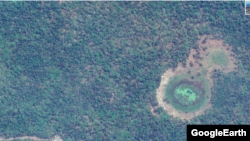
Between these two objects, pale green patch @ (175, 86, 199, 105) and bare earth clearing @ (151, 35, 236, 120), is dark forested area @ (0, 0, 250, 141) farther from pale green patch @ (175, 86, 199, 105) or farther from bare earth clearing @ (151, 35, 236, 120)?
pale green patch @ (175, 86, 199, 105)

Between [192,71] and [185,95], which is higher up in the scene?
[192,71]

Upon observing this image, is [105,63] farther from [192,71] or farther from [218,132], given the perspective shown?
[218,132]

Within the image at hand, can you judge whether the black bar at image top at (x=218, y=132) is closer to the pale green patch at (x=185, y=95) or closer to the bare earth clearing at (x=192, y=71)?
the bare earth clearing at (x=192, y=71)

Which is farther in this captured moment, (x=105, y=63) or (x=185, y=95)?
(x=185, y=95)

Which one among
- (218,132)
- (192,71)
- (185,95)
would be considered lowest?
(218,132)

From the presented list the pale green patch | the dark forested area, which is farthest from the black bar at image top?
the pale green patch

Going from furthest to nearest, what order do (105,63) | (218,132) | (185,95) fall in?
1. (185,95)
2. (105,63)
3. (218,132)

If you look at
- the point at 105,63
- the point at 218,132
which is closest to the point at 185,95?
the point at 218,132
